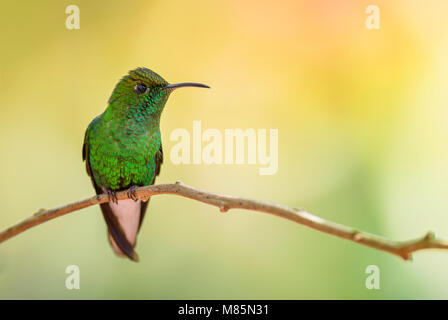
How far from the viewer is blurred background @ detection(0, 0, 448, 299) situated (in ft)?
10.6

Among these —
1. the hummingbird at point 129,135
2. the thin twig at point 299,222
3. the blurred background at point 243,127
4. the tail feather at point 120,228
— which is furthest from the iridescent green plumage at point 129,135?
the blurred background at point 243,127

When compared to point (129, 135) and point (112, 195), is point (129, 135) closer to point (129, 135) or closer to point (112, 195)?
point (129, 135)

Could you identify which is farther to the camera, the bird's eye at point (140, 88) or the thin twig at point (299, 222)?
the bird's eye at point (140, 88)

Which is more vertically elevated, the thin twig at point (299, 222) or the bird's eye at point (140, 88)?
the bird's eye at point (140, 88)

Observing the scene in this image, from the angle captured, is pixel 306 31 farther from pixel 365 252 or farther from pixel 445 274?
pixel 445 274

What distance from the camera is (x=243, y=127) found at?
135 inches

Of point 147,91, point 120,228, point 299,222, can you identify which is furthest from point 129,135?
point 299,222

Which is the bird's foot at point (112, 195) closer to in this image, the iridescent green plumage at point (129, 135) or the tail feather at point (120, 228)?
the iridescent green plumage at point (129, 135)

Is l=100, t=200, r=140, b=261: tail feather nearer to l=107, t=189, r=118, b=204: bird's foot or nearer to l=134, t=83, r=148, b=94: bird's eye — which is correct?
l=107, t=189, r=118, b=204: bird's foot

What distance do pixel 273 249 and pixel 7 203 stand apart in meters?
1.92

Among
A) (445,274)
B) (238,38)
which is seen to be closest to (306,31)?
(238,38)

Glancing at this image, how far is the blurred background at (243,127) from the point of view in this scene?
10.6ft
